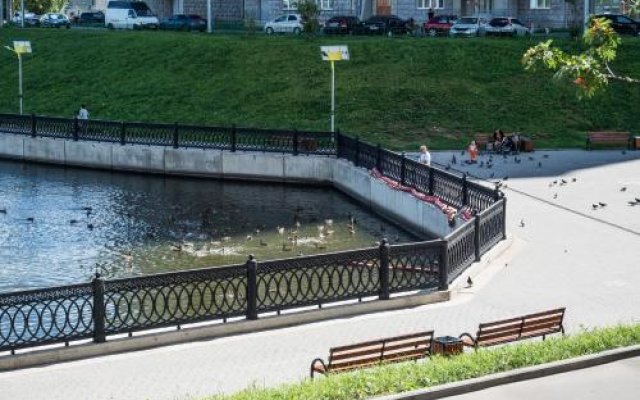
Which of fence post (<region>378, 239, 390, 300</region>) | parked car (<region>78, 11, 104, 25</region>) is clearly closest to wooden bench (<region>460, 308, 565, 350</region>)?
fence post (<region>378, 239, 390, 300</region>)

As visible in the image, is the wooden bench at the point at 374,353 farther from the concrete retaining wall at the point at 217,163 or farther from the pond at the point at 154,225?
the concrete retaining wall at the point at 217,163

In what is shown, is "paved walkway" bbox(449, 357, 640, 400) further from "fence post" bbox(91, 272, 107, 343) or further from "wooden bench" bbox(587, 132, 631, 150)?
"wooden bench" bbox(587, 132, 631, 150)

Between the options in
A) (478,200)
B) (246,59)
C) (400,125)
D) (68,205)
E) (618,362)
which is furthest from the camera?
(246,59)

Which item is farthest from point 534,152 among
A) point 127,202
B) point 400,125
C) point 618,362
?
point 618,362

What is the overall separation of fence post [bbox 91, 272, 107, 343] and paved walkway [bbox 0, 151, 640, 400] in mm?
404

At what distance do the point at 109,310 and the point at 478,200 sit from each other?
9.43 metres

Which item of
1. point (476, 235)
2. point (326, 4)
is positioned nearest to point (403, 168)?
point (476, 235)

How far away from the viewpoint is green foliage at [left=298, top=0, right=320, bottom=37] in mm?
61938

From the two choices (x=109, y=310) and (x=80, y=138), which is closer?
(x=109, y=310)

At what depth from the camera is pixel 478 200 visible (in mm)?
27484

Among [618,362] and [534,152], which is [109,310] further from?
[534,152]

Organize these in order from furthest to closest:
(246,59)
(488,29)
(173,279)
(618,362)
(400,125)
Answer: (488,29) < (246,59) < (400,125) < (173,279) < (618,362)

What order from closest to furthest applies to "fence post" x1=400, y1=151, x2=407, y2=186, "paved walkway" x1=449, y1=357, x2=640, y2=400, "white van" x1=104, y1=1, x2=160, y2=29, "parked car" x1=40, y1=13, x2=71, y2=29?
"paved walkway" x1=449, y1=357, x2=640, y2=400 < "fence post" x1=400, y1=151, x2=407, y2=186 < "white van" x1=104, y1=1, x2=160, y2=29 < "parked car" x1=40, y1=13, x2=71, y2=29

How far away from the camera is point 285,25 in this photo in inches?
2714
